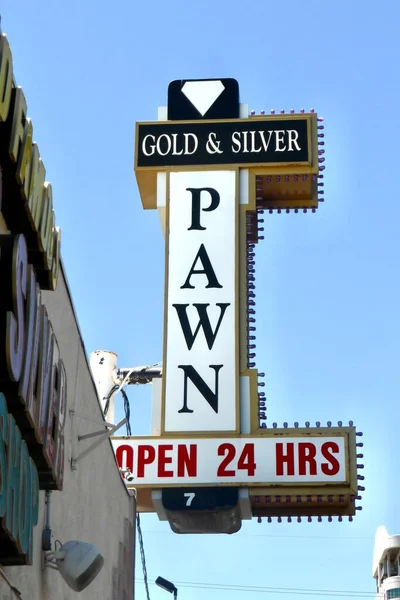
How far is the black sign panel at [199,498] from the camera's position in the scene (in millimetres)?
20281

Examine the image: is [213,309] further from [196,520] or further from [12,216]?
[12,216]

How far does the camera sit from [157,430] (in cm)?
2120

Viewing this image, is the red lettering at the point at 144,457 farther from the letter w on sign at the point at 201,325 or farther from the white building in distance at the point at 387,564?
the white building in distance at the point at 387,564

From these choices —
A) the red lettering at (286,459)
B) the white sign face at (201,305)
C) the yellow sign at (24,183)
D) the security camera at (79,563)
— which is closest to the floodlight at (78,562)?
the security camera at (79,563)

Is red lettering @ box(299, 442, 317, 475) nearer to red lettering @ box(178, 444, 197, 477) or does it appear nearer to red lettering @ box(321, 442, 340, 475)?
red lettering @ box(321, 442, 340, 475)

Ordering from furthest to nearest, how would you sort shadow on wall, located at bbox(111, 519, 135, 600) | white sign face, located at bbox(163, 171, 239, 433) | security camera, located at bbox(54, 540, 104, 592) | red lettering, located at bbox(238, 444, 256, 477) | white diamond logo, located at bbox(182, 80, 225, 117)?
white diamond logo, located at bbox(182, 80, 225, 117) → white sign face, located at bbox(163, 171, 239, 433) → red lettering, located at bbox(238, 444, 256, 477) → shadow on wall, located at bbox(111, 519, 135, 600) → security camera, located at bbox(54, 540, 104, 592)

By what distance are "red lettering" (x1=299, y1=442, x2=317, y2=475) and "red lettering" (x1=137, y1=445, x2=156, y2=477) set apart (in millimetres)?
2512

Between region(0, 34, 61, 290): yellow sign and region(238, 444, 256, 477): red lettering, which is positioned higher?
region(0, 34, 61, 290): yellow sign

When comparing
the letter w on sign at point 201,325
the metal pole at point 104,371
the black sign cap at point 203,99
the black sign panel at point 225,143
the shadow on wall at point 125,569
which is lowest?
the shadow on wall at point 125,569

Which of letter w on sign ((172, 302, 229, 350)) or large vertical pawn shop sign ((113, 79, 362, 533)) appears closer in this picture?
large vertical pawn shop sign ((113, 79, 362, 533))

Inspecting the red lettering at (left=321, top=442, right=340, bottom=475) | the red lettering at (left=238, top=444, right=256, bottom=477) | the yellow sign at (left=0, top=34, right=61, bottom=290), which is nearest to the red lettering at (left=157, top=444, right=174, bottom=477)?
the red lettering at (left=238, top=444, right=256, bottom=477)

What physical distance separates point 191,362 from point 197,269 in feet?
6.06

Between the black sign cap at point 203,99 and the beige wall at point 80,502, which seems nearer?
the beige wall at point 80,502

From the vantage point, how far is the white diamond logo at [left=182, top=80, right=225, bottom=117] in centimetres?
2445
